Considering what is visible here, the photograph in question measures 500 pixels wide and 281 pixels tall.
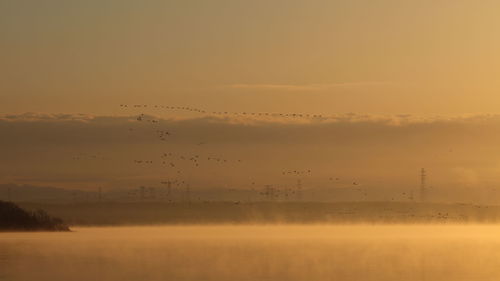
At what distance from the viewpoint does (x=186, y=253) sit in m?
85.8

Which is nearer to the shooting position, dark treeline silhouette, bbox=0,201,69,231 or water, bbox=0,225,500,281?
water, bbox=0,225,500,281

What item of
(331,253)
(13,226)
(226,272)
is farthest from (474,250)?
(13,226)

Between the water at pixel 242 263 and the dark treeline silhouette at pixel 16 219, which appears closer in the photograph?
the water at pixel 242 263

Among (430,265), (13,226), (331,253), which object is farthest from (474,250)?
(13,226)

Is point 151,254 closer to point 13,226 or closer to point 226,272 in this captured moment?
point 226,272

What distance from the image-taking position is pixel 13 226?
12700 centimetres

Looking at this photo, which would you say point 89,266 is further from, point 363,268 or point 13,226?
point 13,226

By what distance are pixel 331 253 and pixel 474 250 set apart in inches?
477

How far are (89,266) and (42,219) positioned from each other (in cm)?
6385

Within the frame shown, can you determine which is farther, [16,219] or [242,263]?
[16,219]

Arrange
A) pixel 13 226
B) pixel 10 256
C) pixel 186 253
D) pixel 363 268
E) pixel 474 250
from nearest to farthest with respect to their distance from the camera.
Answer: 1. pixel 363 268
2. pixel 10 256
3. pixel 186 253
4. pixel 474 250
5. pixel 13 226

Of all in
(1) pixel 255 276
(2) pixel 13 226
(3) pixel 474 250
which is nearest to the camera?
(1) pixel 255 276

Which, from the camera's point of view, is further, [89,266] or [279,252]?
[279,252]

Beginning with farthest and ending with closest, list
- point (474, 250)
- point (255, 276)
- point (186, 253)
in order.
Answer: point (474, 250) → point (186, 253) → point (255, 276)
